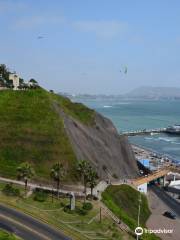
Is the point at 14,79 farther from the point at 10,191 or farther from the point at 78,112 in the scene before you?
the point at 10,191

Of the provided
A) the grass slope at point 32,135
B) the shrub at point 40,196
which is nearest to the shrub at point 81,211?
the shrub at point 40,196

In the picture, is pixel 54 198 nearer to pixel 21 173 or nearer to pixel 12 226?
pixel 21 173

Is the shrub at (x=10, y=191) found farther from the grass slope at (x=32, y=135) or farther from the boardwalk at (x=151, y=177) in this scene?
the boardwalk at (x=151, y=177)

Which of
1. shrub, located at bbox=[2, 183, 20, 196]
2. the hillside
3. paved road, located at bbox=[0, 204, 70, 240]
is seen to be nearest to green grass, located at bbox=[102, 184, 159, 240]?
the hillside

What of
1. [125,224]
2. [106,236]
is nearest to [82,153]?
[125,224]

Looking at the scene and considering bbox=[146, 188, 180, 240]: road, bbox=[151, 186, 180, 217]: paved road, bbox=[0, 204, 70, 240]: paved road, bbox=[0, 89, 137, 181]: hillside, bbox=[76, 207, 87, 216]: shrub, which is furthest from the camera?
bbox=[151, 186, 180, 217]: paved road

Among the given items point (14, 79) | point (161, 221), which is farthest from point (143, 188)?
point (14, 79)

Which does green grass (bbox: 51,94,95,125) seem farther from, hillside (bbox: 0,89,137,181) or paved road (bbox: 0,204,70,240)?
paved road (bbox: 0,204,70,240)
